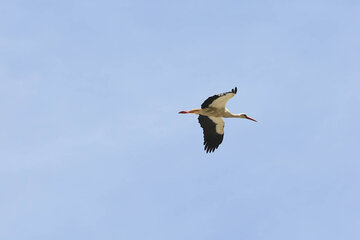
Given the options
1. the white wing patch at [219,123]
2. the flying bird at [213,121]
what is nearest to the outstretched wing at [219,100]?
the flying bird at [213,121]

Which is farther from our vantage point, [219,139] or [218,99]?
[219,139]

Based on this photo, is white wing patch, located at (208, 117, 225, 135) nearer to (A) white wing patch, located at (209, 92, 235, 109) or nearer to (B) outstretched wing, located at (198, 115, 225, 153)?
(B) outstretched wing, located at (198, 115, 225, 153)

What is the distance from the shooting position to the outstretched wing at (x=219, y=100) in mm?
34275

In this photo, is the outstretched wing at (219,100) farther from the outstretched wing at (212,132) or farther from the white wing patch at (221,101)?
the outstretched wing at (212,132)

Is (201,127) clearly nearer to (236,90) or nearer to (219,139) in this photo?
(219,139)

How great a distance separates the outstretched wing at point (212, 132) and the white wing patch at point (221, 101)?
1816 millimetres

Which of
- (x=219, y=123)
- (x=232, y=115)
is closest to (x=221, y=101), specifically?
(x=232, y=115)

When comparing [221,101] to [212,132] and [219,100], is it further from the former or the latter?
[212,132]

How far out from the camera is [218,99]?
35.0m

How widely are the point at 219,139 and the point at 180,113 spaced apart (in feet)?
10.1

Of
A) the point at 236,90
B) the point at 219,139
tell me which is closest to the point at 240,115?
the point at 219,139

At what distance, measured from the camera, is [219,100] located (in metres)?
35.2

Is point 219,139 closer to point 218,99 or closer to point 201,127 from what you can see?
point 201,127

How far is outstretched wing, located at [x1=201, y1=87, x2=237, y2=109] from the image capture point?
34275 mm
